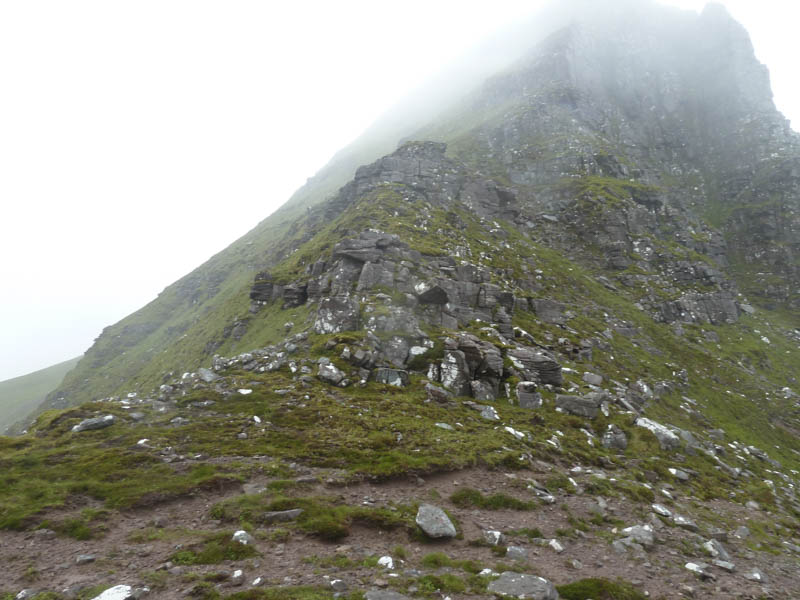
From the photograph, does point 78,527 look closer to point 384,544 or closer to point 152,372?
point 384,544

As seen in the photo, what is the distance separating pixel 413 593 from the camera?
37.8 feet

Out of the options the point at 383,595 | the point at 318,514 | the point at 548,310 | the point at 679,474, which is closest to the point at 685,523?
the point at 679,474

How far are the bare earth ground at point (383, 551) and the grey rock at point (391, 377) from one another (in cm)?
1184

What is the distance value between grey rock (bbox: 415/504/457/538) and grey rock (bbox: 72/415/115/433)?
19865 millimetres

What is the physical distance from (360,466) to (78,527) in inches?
484

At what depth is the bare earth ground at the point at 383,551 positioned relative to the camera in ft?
38.8

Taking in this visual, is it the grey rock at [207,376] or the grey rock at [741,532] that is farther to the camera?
the grey rock at [207,376]

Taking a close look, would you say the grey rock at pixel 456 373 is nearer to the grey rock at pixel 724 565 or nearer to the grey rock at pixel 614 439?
the grey rock at pixel 614 439

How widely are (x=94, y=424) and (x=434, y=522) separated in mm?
21117

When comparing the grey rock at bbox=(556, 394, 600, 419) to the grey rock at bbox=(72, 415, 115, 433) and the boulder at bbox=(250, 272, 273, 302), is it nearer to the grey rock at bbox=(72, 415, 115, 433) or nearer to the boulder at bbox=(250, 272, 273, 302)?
the grey rock at bbox=(72, 415, 115, 433)

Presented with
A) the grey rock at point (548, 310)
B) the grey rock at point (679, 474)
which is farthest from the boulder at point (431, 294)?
the grey rock at point (679, 474)

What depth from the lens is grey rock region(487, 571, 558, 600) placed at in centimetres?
1160

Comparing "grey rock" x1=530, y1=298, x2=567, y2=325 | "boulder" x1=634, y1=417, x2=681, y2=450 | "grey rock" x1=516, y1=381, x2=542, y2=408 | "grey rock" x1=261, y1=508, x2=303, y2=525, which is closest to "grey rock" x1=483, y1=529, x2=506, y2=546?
"grey rock" x1=261, y1=508, x2=303, y2=525

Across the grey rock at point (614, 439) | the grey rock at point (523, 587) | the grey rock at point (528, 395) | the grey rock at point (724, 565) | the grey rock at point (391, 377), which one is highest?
the grey rock at point (391, 377)
